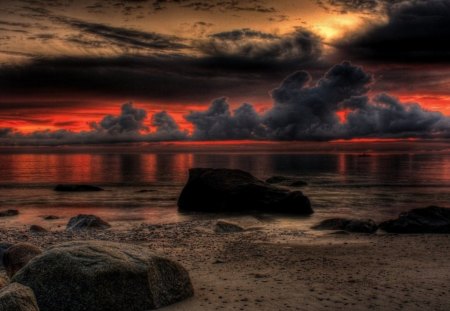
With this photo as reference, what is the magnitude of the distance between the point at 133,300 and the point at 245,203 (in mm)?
21352

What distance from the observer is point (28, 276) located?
9219 mm

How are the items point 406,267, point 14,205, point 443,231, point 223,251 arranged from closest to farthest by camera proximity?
point 406,267 → point 223,251 → point 443,231 → point 14,205

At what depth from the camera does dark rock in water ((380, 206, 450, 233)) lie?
21.0 metres

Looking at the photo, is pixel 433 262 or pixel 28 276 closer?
pixel 28 276

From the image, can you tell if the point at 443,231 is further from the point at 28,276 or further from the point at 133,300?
the point at 28,276

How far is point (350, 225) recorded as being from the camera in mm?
21594

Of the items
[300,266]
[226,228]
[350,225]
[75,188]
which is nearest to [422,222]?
[350,225]

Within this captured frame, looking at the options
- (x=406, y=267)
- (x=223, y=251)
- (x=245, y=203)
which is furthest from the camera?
(x=245, y=203)

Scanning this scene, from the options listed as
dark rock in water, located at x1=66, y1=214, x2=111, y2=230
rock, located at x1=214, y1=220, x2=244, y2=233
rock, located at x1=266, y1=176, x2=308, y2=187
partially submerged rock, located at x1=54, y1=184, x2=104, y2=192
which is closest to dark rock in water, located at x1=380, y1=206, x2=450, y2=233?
rock, located at x1=214, y1=220, x2=244, y2=233

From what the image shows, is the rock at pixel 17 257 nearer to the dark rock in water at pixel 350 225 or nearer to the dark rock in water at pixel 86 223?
the dark rock in water at pixel 86 223

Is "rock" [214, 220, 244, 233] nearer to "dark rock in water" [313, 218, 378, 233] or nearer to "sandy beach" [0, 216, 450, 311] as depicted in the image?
"sandy beach" [0, 216, 450, 311]

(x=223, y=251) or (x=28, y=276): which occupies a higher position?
(x=28, y=276)

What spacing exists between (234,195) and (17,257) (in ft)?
62.2

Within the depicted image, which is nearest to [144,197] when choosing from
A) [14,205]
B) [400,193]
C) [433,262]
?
[14,205]
